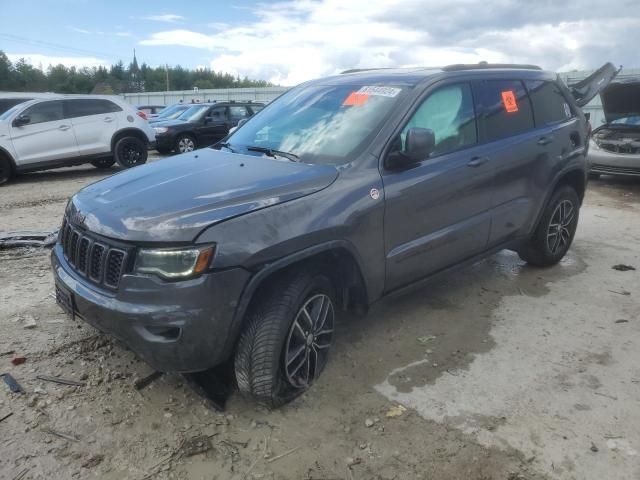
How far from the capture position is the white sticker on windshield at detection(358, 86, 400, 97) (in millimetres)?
3490

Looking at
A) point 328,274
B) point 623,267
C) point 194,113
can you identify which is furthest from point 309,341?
point 194,113

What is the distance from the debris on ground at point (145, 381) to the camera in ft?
10.0

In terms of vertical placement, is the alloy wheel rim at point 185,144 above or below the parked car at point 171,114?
below

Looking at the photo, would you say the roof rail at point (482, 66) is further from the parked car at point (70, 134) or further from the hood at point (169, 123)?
the hood at point (169, 123)

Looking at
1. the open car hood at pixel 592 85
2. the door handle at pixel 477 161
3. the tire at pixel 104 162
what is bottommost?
the tire at pixel 104 162

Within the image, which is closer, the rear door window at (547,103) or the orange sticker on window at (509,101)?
the orange sticker on window at (509,101)

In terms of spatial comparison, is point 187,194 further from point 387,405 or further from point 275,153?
point 387,405

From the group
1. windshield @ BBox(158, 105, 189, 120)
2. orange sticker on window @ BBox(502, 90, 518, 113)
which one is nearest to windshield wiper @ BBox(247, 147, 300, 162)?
orange sticker on window @ BBox(502, 90, 518, 113)

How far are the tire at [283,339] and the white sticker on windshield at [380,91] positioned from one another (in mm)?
1341

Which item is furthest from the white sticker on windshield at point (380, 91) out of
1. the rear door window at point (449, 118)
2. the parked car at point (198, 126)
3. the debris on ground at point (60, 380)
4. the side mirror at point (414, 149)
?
the parked car at point (198, 126)

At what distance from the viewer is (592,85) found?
5727 millimetres

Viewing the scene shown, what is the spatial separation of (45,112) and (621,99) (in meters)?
10.6

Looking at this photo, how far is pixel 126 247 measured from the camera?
2518 millimetres

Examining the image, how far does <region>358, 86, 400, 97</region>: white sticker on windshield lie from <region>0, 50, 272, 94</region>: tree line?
64.2m
